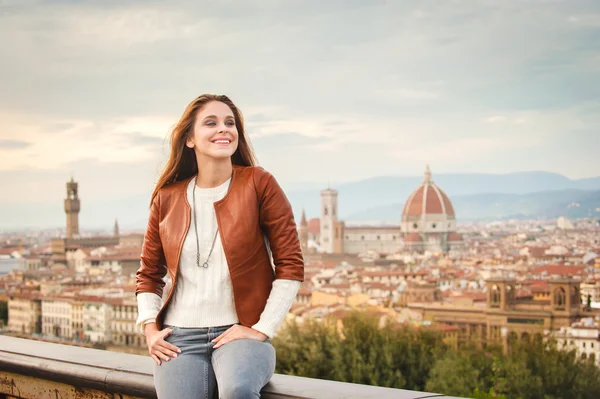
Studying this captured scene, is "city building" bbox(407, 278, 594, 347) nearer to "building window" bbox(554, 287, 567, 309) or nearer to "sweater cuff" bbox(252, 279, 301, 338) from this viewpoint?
"building window" bbox(554, 287, 567, 309)

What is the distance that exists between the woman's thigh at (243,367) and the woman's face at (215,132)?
0.30m

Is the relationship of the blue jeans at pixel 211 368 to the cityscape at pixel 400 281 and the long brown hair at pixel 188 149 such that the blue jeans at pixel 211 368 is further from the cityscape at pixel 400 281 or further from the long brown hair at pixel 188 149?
the cityscape at pixel 400 281

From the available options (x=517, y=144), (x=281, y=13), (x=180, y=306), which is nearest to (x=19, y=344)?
(x=180, y=306)

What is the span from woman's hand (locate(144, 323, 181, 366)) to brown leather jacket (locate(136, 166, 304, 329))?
38mm

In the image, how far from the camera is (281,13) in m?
47.2

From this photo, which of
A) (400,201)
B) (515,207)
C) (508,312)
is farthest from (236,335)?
(400,201)

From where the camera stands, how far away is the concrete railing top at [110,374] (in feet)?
3.71

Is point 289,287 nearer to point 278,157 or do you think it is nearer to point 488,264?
point 488,264

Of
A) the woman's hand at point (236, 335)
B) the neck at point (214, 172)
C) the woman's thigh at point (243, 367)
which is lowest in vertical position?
the woman's thigh at point (243, 367)

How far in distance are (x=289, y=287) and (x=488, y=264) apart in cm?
3560

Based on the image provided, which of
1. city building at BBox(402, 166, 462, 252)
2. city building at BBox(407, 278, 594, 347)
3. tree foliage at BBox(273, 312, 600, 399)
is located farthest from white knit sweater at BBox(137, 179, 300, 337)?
city building at BBox(402, 166, 462, 252)

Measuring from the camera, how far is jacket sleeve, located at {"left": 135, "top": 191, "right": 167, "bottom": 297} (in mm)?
1369

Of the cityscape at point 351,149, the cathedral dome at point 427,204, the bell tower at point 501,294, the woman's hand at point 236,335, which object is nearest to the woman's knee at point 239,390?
the woman's hand at point 236,335

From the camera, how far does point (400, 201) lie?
7588 centimetres
